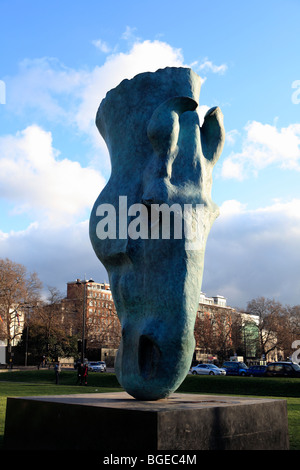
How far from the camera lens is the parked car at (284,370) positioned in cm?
2892

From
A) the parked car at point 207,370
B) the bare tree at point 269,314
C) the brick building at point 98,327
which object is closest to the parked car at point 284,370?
the parked car at point 207,370

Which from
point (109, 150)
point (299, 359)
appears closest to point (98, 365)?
point (299, 359)

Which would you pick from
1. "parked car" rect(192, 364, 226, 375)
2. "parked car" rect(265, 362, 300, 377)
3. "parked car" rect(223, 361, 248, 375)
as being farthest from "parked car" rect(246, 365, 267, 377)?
"parked car" rect(265, 362, 300, 377)

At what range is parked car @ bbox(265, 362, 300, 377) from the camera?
28922mm

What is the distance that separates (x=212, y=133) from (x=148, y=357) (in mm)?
3463

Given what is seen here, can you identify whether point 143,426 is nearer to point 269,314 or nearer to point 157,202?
point 157,202

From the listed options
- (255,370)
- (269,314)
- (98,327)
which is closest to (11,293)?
(98,327)

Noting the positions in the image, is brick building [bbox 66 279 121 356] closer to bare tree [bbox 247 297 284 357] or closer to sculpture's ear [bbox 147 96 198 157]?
bare tree [bbox 247 297 284 357]

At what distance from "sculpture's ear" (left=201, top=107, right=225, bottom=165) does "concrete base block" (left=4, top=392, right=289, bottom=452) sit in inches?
142

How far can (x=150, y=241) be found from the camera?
6066mm

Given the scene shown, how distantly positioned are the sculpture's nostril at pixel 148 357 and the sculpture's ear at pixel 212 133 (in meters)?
2.91

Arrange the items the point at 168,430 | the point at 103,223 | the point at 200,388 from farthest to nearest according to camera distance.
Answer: the point at 200,388 < the point at 103,223 < the point at 168,430
